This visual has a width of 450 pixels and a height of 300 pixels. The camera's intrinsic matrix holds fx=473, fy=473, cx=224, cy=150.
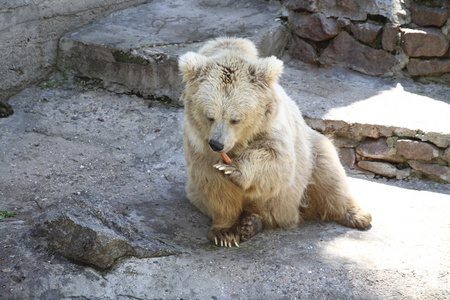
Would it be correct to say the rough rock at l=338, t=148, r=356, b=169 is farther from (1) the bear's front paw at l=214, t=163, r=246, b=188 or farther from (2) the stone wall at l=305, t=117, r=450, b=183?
(1) the bear's front paw at l=214, t=163, r=246, b=188

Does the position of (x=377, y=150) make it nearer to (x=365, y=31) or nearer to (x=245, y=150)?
(x=365, y=31)

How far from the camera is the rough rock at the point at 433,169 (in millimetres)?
5086

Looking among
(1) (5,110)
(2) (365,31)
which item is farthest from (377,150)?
(1) (5,110)

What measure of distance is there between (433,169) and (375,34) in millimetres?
1879

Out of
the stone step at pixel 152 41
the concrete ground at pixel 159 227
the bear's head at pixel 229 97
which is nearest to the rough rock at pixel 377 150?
the concrete ground at pixel 159 227

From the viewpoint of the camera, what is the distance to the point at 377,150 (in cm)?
525

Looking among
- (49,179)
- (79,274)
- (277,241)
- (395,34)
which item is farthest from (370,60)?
(79,274)

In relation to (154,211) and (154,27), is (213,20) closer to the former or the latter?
(154,27)

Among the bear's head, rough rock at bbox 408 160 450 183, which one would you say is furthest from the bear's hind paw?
rough rock at bbox 408 160 450 183

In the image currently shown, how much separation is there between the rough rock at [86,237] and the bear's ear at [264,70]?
135 centimetres

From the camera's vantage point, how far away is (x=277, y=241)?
139 inches

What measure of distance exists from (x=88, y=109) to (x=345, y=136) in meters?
2.93

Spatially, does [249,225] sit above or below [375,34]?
below

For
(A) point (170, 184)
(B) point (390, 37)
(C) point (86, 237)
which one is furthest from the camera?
(B) point (390, 37)
